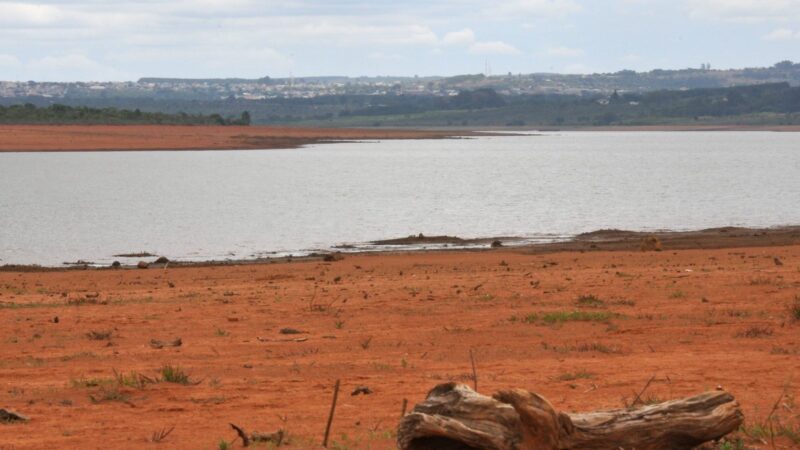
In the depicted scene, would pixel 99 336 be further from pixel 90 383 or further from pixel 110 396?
pixel 110 396

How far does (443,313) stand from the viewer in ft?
55.0

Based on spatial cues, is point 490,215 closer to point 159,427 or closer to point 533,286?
point 533,286

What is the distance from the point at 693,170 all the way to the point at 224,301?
67.9 m

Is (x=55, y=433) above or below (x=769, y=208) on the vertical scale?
above

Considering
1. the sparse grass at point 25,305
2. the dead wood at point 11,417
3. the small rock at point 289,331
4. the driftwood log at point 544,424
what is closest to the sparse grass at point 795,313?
the small rock at point 289,331

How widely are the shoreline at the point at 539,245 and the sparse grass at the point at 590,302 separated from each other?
37.9 ft

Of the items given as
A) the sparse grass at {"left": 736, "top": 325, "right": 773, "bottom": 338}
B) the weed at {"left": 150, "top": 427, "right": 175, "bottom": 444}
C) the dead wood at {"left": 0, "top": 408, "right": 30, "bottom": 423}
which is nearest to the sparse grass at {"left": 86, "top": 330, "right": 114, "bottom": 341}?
the dead wood at {"left": 0, "top": 408, "right": 30, "bottom": 423}

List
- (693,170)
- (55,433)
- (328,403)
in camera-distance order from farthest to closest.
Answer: (693,170) < (328,403) < (55,433)

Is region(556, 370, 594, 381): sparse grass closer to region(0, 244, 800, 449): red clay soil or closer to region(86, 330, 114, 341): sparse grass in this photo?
region(0, 244, 800, 449): red clay soil

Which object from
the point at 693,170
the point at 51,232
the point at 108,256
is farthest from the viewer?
the point at 693,170

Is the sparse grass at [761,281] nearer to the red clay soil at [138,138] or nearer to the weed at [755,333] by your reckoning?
the weed at [755,333]

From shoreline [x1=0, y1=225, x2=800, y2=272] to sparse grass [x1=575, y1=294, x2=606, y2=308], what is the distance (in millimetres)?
11542

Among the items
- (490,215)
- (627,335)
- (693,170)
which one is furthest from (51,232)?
(693,170)

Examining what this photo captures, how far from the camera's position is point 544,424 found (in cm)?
761
